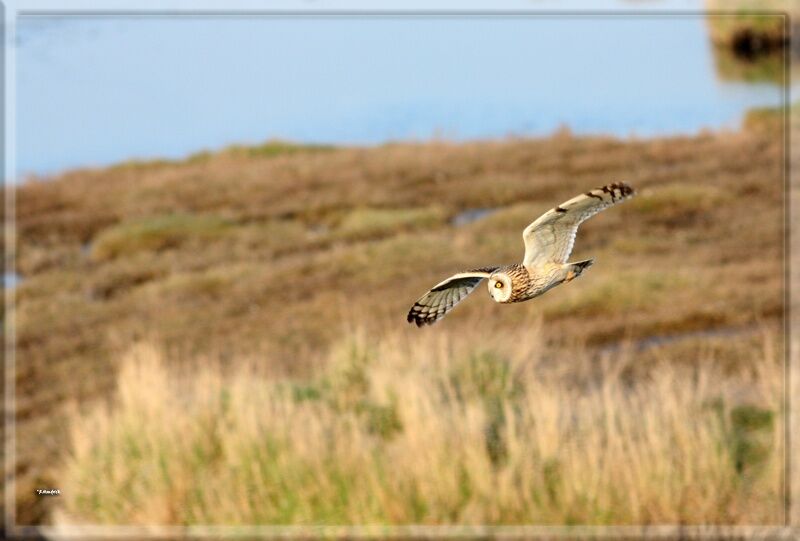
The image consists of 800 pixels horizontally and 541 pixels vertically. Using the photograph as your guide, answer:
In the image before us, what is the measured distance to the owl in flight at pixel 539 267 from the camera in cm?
68

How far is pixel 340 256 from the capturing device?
26969mm

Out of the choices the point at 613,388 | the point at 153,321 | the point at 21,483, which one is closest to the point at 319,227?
the point at 153,321

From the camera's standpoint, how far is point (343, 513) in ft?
32.2

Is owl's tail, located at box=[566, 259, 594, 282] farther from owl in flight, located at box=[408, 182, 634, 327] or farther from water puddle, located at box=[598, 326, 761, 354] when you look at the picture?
water puddle, located at box=[598, 326, 761, 354]

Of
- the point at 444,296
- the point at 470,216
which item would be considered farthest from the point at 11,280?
the point at 444,296

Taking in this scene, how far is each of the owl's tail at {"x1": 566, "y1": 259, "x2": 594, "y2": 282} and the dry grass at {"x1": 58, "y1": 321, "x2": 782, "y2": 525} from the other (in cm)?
780

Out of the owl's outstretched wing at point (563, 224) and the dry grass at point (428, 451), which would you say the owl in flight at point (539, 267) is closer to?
the owl's outstretched wing at point (563, 224)

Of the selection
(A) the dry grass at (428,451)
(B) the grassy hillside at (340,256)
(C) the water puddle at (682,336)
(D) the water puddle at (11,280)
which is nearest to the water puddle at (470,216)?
(B) the grassy hillside at (340,256)

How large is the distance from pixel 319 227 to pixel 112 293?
5.75 meters

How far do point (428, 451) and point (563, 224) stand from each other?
28.8 ft

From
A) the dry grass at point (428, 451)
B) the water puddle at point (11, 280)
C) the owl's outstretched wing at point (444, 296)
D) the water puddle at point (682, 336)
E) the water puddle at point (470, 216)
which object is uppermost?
the owl's outstretched wing at point (444, 296)

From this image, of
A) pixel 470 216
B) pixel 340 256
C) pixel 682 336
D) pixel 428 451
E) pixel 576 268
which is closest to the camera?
pixel 576 268

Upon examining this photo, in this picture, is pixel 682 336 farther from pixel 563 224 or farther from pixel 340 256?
pixel 563 224

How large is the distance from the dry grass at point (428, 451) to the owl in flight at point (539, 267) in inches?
305
